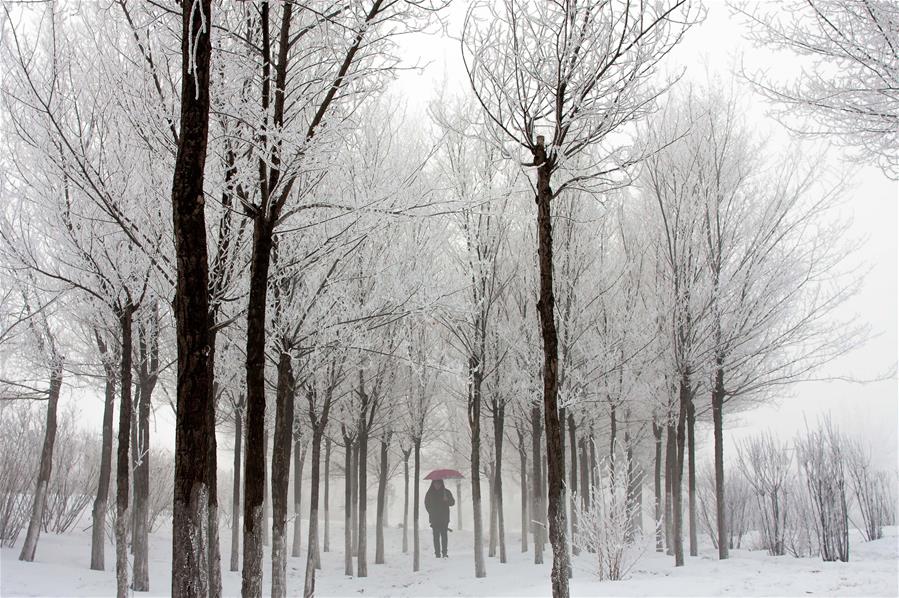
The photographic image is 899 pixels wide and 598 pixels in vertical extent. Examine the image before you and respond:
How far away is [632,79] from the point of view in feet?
19.0

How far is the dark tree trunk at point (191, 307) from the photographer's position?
165 inches

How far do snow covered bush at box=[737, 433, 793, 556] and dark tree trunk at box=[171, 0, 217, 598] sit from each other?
10.8 meters

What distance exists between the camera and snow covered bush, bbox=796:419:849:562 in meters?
10.9

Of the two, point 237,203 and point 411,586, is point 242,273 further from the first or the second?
point 411,586

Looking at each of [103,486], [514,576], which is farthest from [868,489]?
[103,486]

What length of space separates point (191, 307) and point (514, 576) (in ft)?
33.2

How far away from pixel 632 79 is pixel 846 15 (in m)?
1.96

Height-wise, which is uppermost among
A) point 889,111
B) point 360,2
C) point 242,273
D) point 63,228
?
point 360,2

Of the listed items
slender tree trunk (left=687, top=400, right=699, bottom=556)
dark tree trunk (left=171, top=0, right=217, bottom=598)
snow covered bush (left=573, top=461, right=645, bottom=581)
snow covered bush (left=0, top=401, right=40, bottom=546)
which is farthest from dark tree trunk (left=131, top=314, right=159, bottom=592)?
slender tree trunk (left=687, top=400, right=699, bottom=556)

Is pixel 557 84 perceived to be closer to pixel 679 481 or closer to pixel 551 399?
pixel 551 399

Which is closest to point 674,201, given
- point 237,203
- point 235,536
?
point 237,203

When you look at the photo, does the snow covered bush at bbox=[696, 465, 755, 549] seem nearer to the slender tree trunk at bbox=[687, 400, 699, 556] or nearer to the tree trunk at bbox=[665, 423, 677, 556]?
the tree trunk at bbox=[665, 423, 677, 556]

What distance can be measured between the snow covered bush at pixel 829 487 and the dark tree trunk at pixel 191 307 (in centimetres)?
1000

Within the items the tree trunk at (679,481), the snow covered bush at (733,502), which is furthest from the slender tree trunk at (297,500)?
the snow covered bush at (733,502)
